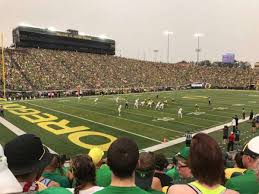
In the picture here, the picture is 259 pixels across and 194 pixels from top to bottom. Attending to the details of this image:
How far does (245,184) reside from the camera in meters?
3.55

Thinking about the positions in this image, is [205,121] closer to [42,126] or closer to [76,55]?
[42,126]

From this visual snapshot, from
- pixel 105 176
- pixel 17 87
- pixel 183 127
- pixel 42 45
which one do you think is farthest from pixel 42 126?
pixel 42 45

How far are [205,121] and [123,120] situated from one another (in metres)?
5.86

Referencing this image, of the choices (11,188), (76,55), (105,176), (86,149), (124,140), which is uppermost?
(76,55)

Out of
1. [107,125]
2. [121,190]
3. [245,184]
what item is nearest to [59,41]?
[107,125]

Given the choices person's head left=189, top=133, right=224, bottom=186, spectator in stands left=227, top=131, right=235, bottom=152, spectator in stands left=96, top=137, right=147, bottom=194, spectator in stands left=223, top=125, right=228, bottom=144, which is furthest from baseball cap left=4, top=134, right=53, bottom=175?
spectator in stands left=223, top=125, right=228, bottom=144

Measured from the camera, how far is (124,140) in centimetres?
256

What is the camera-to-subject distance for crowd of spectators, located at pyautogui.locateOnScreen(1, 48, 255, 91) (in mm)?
51844

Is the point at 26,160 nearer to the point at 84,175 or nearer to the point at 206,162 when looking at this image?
the point at 84,175

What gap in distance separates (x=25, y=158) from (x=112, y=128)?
1900cm

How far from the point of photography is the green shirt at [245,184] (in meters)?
3.54

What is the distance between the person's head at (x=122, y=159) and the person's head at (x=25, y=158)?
1.71ft

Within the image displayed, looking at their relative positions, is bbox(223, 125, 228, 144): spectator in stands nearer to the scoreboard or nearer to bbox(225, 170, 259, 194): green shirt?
bbox(225, 170, 259, 194): green shirt

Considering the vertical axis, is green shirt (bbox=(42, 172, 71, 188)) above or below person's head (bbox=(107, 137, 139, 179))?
below
